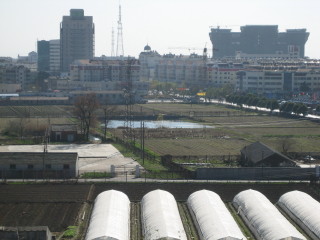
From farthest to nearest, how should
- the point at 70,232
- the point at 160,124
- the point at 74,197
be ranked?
1. the point at 160,124
2. the point at 74,197
3. the point at 70,232

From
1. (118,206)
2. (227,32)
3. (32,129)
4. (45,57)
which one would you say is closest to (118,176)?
(118,206)

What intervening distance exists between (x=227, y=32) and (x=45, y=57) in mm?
23873

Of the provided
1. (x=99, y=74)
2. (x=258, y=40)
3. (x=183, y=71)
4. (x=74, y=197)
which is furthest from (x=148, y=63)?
(x=74, y=197)

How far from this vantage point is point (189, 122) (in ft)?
94.9

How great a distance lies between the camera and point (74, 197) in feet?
42.4

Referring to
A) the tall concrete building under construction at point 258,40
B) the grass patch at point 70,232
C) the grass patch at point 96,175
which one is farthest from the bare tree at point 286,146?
the tall concrete building under construction at point 258,40

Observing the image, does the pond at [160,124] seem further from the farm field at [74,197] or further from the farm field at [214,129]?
the farm field at [74,197]

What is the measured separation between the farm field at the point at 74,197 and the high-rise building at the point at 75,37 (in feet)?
158

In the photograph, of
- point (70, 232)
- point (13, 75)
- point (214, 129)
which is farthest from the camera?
point (13, 75)

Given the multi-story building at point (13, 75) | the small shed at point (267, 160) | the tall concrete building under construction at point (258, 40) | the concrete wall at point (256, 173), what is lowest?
the concrete wall at point (256, 173)

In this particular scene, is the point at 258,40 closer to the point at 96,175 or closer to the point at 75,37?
the point at 75,37

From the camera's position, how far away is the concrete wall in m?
15.1

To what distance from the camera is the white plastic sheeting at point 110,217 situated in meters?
9.90

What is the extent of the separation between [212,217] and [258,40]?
74387 mm
